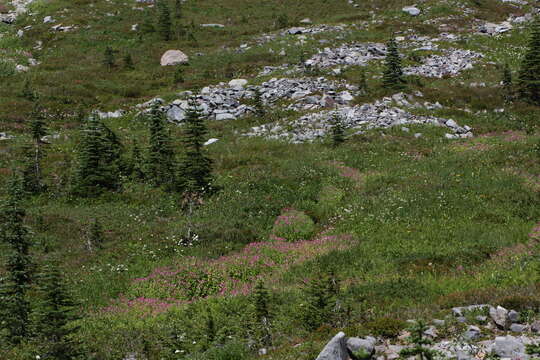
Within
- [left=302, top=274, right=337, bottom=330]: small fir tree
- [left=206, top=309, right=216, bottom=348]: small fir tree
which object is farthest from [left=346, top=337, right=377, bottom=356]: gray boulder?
[left=206, top=309, right=216, bottom=348]: small fir tree

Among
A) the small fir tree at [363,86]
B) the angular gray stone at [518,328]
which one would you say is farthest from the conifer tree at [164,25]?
the angular gray stone at [518,328]

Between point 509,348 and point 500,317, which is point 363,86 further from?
point 509,348

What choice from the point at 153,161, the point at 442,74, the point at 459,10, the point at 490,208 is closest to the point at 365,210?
the point at 490,208

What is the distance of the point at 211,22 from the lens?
Result: 199 ft

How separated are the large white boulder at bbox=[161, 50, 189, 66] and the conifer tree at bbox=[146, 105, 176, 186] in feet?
80.2

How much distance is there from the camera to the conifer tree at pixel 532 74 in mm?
30312

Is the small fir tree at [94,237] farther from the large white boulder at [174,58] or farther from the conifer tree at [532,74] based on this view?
the large white boulder at [174,58]

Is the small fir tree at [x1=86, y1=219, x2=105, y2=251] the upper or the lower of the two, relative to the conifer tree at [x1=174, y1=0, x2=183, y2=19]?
lower

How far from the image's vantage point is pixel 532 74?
30.7 meters

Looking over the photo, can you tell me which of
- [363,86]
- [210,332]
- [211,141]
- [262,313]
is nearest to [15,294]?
[210,332]

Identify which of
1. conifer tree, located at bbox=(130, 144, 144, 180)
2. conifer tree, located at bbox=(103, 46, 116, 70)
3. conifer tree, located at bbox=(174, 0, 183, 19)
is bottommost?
conifer tree, located at bbox=(130, 144, 144, 180)

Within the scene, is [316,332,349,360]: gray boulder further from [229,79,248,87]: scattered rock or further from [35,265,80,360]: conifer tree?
[229,79,248,87]: scattered rock

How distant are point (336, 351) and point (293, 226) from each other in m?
10.4

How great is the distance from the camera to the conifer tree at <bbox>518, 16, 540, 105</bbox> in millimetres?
30312
